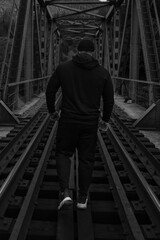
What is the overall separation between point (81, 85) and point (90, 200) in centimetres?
144

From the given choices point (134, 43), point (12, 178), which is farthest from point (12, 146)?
point (134, 43)

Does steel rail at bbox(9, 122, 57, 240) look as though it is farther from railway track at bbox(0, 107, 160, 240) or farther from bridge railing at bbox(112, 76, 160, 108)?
bridge railing at bbox(112, 76, 160, 108)

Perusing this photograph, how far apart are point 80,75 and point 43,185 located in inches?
68.9

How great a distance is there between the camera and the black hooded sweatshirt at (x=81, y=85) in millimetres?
3562

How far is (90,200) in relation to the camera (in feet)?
13.8

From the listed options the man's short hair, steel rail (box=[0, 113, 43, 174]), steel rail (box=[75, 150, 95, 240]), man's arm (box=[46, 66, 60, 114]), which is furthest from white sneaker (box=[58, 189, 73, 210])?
steel rail (box=[0, 113, 43, 174])

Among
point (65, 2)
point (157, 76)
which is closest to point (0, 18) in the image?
Result: point (65, 2)

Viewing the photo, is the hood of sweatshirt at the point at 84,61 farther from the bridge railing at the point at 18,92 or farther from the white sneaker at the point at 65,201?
the bridge railing at the point at 18,92

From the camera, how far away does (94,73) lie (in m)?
3.57

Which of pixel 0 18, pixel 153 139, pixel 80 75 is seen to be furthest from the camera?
pixel 0 18

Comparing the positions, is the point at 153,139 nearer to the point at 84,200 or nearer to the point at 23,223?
the point at 84,200

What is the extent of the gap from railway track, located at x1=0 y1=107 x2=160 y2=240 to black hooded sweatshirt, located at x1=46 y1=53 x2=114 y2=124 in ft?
3.30

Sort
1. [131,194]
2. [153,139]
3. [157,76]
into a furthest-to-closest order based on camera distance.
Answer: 1. [157,76]
2. [153,139]
3. [131,194]

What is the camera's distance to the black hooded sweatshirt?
3.56 m
